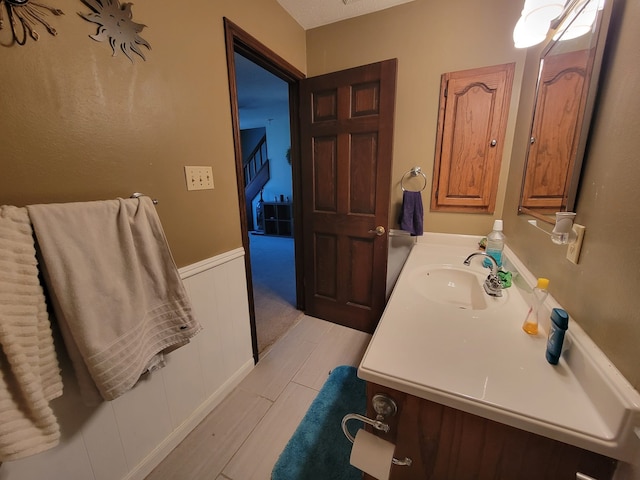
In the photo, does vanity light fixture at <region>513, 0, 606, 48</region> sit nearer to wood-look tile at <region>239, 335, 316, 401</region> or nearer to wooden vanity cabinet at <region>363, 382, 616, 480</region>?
wooden vanity cabinet at <region>363, 382, 616, 480</region>

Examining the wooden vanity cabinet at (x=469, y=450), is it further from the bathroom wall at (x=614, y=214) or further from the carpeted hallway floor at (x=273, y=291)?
the carpeted hallway floor at (x=273, y=291)

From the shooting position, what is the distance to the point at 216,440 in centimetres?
121

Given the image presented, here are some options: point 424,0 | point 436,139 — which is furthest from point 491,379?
point 424,0

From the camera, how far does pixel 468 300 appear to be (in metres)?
1.22

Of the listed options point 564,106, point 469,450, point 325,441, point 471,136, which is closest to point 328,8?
point 471,136

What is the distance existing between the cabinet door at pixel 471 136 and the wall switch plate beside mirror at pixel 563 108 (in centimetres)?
36

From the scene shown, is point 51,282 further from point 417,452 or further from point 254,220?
point 254,220

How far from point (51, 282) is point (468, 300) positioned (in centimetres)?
155

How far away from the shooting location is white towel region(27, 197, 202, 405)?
69cm

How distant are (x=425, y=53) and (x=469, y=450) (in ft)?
6.64

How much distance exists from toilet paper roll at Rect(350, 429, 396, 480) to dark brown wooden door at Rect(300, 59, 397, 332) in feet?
4.18

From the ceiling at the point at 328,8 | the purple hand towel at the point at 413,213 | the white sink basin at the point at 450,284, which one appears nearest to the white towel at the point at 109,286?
the white sink basin at the point at 450,284

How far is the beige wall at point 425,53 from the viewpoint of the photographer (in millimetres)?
1468

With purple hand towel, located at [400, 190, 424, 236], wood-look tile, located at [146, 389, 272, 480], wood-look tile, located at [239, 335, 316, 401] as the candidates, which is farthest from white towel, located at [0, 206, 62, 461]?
purple hand towel, located at [400, 190, 424, 236]
